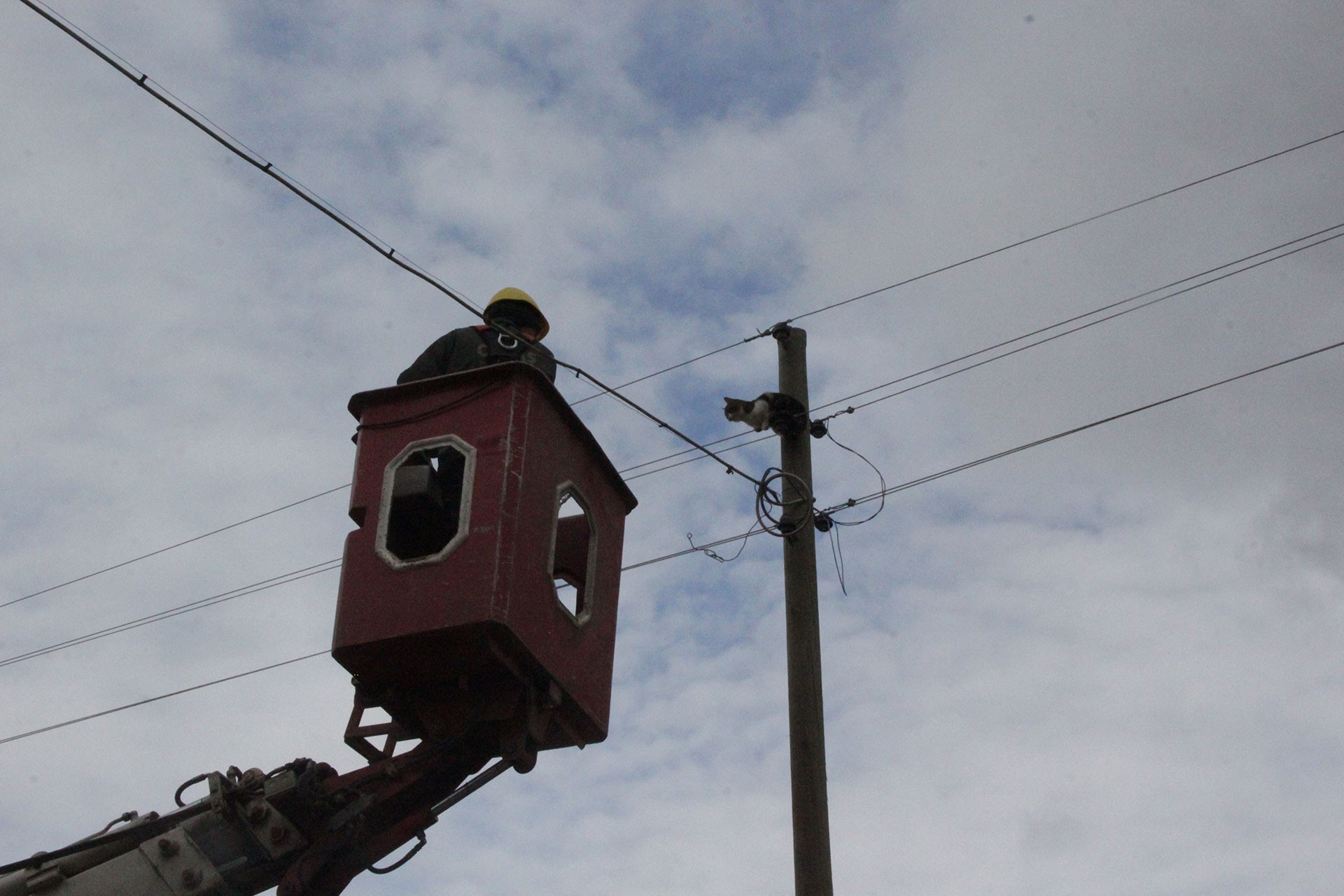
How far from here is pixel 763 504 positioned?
9.23 m

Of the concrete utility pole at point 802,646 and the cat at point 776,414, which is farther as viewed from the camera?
the cat at point 776,414

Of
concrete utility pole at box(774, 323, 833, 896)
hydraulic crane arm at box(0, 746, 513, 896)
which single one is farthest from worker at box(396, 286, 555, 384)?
hydraulic crane arm at box(0, 746, 513, 896)

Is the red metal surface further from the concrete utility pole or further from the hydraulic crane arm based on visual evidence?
the concrete utility pole

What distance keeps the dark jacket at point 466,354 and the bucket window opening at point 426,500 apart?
0.76m

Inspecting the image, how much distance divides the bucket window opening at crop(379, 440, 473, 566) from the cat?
2.09 m

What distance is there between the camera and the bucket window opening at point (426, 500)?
7723mm

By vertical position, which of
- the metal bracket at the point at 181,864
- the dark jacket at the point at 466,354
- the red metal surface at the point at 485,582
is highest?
the dark jacket at the point at 466,354

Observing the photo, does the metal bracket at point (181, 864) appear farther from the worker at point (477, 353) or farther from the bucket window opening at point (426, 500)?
the worker at point (477, 353)

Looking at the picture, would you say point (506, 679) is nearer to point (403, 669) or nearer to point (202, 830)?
point (403, 669)

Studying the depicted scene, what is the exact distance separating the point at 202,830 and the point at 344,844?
64 cm

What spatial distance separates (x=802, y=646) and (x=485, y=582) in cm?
211

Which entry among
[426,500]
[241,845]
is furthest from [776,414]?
[241,845]

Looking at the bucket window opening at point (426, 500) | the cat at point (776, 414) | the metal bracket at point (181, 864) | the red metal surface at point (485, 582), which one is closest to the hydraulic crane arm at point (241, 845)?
the metal bracket at point (181, 864)

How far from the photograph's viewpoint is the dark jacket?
28.2ft
